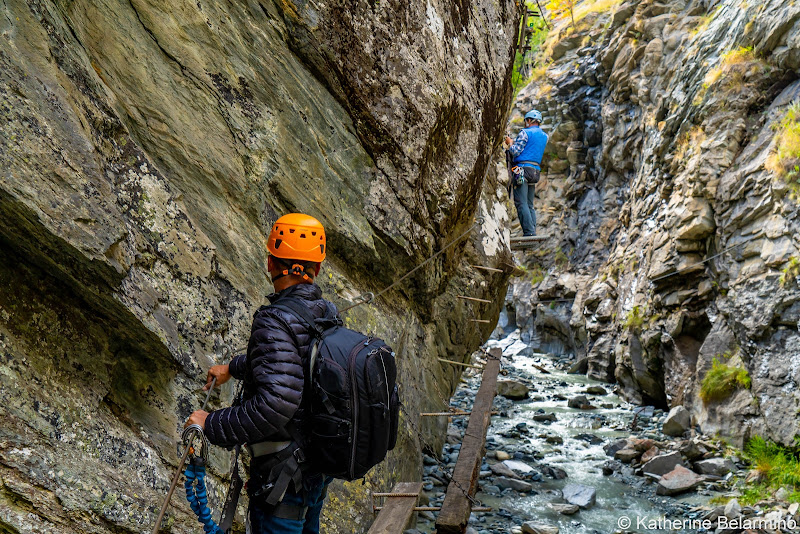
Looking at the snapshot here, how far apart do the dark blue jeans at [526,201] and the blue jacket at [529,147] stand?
0.26 metres

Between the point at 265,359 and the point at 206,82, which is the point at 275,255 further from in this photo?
the point at 206,82

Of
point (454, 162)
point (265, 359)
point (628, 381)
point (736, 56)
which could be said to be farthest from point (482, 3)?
point (628, 381)

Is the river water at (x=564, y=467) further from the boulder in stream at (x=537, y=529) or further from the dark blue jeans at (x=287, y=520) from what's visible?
the dark blue jeans at (x=287, y=520)

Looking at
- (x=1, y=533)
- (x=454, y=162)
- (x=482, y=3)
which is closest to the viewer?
(x=1, y=533)

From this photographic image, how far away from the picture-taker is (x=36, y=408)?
9.14ft

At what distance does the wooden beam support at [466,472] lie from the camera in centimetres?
526

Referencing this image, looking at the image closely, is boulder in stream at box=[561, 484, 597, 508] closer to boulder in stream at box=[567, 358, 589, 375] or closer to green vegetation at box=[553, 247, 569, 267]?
boulder in stream at box=[567, 358, 589, 375]

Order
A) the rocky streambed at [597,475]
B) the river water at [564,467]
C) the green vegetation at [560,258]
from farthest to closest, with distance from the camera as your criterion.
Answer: the green vegetation at [560,258] → the river water at [564,467] → the rocky streambed at [597,475]

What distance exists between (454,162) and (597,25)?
26.9 meters

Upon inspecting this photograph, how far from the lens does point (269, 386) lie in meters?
2.58

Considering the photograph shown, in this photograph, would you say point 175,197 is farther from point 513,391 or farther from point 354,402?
point 513,391

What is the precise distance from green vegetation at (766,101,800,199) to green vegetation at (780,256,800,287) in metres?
1.17

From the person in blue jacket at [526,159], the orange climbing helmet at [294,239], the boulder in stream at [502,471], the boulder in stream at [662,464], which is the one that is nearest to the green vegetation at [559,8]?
the person in blue jacket at [526,159]

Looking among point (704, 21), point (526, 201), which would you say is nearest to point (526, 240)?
point (526, 201)
